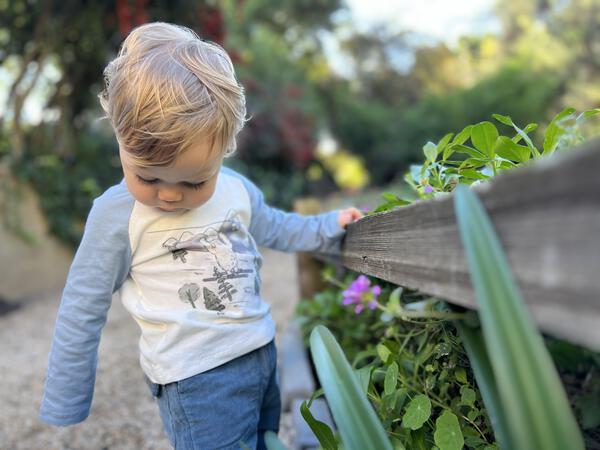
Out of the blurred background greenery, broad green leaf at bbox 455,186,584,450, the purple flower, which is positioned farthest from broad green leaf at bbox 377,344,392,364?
the blurred background greenery

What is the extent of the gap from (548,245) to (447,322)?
0.64 metres

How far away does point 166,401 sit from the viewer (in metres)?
1.30

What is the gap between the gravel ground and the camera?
2.11 meters

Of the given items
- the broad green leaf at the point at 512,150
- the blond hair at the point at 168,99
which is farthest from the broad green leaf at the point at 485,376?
the blond hair at the point at 168,99

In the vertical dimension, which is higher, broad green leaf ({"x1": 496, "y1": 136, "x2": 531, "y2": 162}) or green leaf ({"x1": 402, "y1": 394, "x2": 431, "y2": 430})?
broad green leaf ({"x1": 496, "y1": 136, "x2": 531, "y2": 162})

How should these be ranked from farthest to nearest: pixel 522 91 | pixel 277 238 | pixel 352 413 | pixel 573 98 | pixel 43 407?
pixel 573 98 → pixel 522 91 → pixel 277 238 → pixel 43 407 → pixel 352 413

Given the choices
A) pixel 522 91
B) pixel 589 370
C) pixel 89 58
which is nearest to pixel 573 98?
pixel 522 91

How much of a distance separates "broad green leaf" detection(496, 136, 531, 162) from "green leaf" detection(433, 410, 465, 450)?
0.50 meters

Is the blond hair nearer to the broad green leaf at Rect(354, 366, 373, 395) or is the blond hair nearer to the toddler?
the toddler

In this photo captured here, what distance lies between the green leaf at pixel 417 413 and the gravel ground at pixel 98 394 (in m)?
0.89

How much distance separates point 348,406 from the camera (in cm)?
79

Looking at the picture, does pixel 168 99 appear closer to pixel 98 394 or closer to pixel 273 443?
pixel 273 443

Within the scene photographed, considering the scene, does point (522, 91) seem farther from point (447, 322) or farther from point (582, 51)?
point (447, 322)

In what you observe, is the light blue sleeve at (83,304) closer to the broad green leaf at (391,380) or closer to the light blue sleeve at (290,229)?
the light blue sleeve at (290,229)
